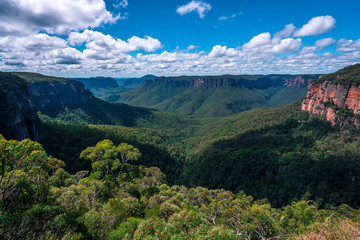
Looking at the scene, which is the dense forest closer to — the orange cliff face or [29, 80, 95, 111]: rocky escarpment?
the orange cliff face

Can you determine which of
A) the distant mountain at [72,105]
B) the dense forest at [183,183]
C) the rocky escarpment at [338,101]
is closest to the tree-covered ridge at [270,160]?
the dense forest at [183,183]

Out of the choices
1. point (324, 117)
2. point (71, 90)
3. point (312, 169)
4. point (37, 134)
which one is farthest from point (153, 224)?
point (71, 90)

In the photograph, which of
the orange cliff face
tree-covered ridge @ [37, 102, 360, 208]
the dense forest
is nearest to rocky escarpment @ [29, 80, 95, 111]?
the dense forest

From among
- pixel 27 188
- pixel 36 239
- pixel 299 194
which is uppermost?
pixel 27 188

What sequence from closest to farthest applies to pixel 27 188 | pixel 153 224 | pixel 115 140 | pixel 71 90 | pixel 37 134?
1. pixel 27 188
2. pixel 153 224
3. pixel 37 134
4. pixel 115 140
5. pixel 71 90

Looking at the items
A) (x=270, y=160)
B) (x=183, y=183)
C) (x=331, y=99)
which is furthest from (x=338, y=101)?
(x=183, y=183)

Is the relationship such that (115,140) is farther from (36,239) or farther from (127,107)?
(127,107)

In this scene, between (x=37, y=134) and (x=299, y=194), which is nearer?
(x=299, y=194)
